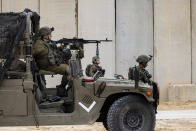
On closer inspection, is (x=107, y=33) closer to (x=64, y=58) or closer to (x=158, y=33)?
(x=158, y=33)

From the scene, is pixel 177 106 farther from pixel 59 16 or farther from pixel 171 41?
pixel 59 16

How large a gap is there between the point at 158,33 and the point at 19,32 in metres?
9.94

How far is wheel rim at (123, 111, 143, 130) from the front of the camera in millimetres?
8508

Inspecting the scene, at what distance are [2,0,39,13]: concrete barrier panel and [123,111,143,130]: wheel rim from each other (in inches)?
352

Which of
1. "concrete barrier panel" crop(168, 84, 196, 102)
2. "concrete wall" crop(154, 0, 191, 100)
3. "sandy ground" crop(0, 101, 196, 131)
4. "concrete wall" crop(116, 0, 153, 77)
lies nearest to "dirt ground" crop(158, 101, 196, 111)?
"concrete barrier panel" crop(168, 84, 196, 102)

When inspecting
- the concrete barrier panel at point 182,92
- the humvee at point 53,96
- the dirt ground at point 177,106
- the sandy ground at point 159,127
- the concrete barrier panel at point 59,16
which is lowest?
the dirt ground at point 177,106

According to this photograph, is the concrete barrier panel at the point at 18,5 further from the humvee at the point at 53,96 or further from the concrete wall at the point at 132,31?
the humvee at the point at 53,96

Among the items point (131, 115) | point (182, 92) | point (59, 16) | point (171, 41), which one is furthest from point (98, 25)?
point (131, 115)

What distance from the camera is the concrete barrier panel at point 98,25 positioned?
16719 millimetres

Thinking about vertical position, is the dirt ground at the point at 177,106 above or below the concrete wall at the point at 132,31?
below

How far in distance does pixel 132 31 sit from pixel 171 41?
1.38 meters

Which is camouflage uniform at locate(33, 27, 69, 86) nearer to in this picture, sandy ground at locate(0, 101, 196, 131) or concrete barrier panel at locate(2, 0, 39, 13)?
sandy ground at locate(0, 101, 196, 131)

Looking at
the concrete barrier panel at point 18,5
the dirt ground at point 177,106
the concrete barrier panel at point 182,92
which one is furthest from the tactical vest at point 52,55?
the concrete barrier panel at point 182,92

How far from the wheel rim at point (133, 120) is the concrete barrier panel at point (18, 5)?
8.94 m
